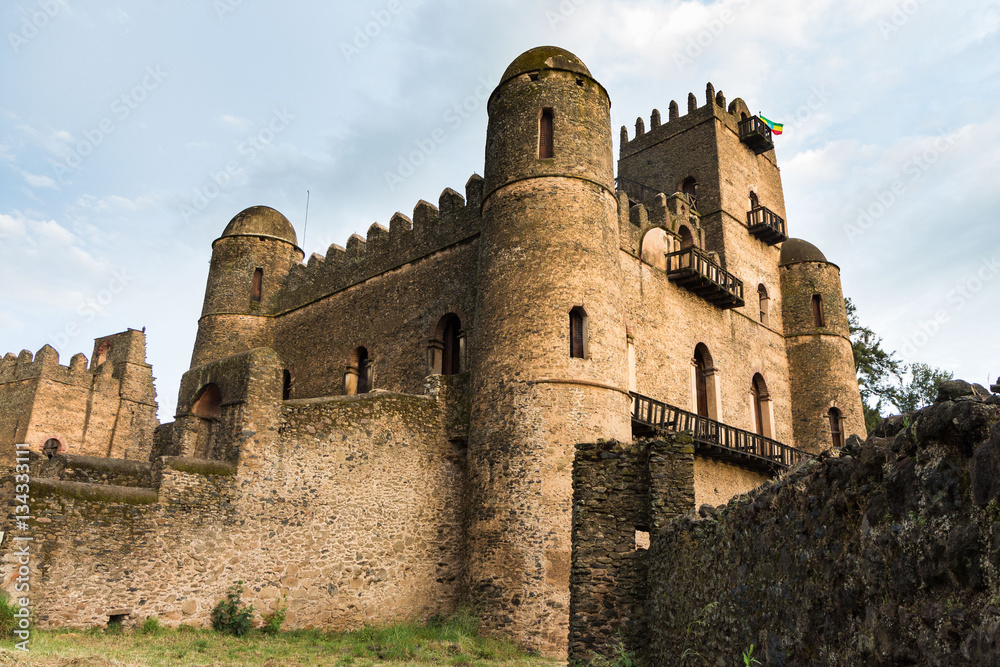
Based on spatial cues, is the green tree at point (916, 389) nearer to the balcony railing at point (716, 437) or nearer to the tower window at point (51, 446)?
the balcony railing at point (716, 437)

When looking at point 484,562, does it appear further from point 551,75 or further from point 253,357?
point 551,75

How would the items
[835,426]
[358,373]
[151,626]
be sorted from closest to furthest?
[151,626] < [358,373] < [835,426]

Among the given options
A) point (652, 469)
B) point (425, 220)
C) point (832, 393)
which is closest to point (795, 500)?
point (652, 469)

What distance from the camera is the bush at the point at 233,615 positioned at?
39.8 ft

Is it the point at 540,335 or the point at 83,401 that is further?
the point at 83,401

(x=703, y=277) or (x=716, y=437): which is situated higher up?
(x=703, y=277)

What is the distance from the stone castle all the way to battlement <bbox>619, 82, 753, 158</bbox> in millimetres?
3466

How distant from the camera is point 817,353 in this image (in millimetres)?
23125

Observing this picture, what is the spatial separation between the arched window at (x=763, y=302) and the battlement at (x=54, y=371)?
2228 cm

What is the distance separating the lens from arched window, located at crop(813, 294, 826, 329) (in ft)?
77.7

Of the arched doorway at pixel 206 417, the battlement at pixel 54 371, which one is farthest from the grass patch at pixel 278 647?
the battlement at pixel 54 371

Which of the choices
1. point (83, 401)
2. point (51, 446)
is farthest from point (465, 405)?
point (83, 401)

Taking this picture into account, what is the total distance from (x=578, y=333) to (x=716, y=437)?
5512mm

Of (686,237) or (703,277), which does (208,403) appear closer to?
(703,277)
